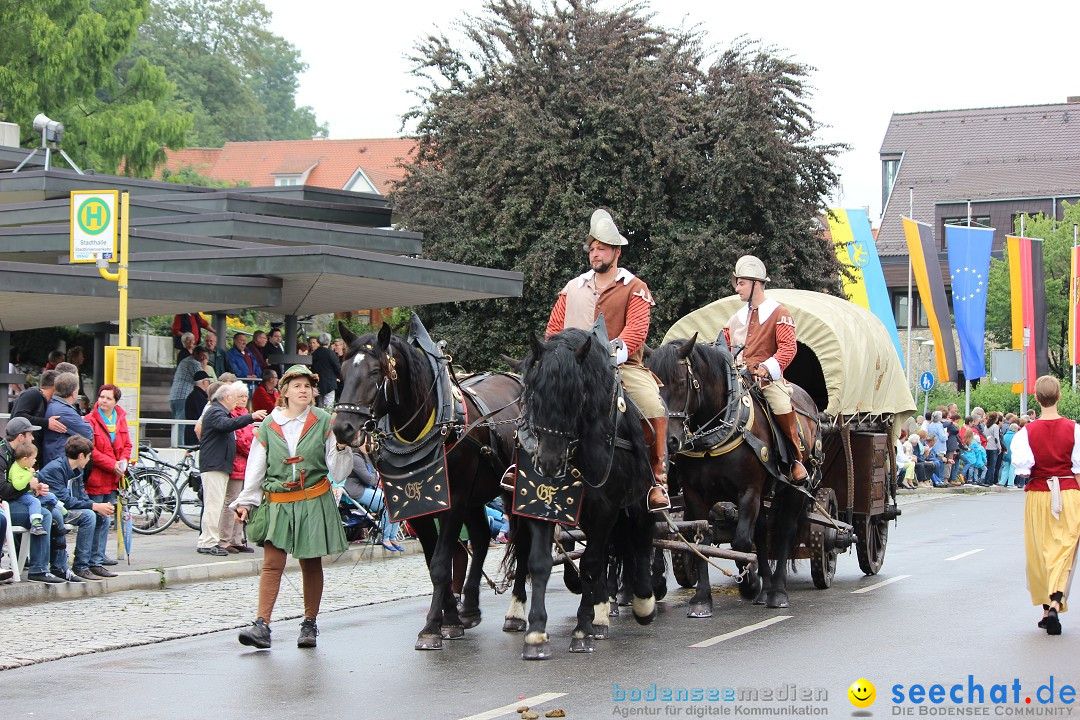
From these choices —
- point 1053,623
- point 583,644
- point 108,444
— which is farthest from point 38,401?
point 1053,623

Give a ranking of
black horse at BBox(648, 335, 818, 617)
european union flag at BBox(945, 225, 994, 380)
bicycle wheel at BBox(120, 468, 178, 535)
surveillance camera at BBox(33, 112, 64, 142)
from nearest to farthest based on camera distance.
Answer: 1. black horse at BBox(648, 335, 818, 617)
2. bicycle wheel at BBox(120, 468, 178, 535)
3. surveillance camera at BBox(33, 112, 64, 142)
4. european union flag at BBox(945, 225, 994, 380)

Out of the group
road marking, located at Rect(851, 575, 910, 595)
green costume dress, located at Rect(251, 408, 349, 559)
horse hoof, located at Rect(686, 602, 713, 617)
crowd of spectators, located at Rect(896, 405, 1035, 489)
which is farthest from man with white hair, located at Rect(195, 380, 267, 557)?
crowd of spectators, located at Rect(896, 405, 1035, 489)

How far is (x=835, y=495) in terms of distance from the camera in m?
12.8

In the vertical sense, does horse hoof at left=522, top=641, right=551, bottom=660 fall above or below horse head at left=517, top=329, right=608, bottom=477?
below

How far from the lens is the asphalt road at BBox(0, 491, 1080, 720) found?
279 inches

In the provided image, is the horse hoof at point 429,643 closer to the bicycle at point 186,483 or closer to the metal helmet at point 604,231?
the metal helmet at point 604,231

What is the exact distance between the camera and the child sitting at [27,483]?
11.8m

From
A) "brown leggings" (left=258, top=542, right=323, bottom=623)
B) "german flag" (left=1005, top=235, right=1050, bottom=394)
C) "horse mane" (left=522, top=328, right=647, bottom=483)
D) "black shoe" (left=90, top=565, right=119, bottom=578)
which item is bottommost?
"black shoe" (left=90, top=565, right=119, bottom=578)

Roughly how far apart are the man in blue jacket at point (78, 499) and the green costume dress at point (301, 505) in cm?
393

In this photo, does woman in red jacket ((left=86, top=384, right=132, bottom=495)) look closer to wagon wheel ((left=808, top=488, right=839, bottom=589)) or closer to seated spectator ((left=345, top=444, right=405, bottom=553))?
seated spectator ((left=345, top=444, right=405, bottom=553))

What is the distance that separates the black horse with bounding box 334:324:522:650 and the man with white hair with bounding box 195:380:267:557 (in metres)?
5.56

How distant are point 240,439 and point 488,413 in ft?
22.0

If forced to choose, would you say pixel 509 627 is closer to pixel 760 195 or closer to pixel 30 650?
pixel 30 650

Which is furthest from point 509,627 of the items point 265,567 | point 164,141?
point 164,141
